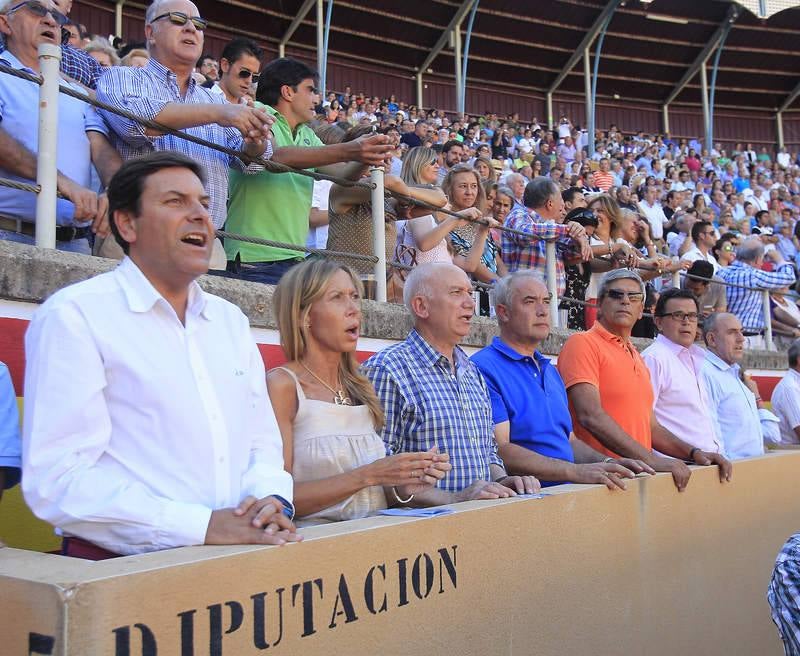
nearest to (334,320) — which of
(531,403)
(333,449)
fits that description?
(333,449)

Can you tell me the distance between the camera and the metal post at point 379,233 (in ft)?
14.3

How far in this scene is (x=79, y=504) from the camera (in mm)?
1597

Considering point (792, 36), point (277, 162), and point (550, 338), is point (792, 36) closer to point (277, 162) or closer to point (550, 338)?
point (550, 338)

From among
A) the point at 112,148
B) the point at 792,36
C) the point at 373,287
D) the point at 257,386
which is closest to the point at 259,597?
the point at 257,386

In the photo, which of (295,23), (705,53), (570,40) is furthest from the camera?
(705,53)

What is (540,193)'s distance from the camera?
19.5 feet

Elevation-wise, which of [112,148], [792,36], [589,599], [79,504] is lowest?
[589,599]

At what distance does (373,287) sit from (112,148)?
175 centimetres

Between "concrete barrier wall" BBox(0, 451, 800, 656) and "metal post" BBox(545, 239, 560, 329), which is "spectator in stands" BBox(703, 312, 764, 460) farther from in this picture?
"metal post" BBox(545, 239, 560, 329)

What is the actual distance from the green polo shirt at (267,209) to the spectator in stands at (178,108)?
0.51 feet

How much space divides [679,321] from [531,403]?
1.62 metres

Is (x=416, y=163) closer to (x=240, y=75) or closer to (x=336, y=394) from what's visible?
(x=240, y=75)

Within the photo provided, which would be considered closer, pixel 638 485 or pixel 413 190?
pixel 638 485

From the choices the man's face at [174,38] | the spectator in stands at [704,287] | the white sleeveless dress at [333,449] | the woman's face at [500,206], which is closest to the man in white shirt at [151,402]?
the white sleeveless dress at [333,449]
